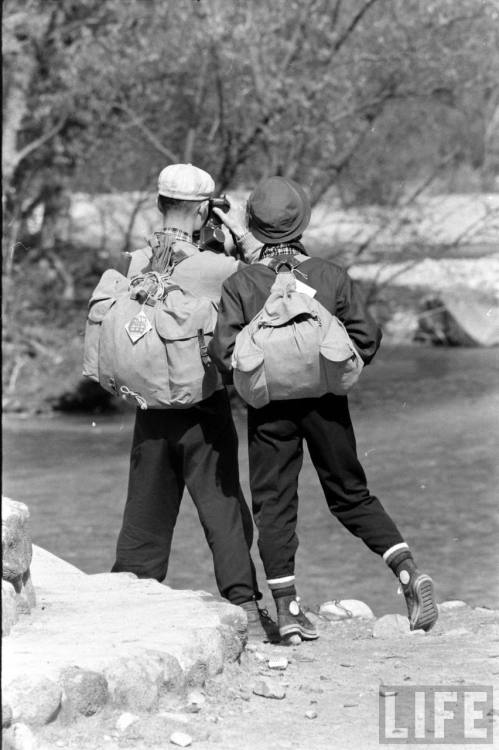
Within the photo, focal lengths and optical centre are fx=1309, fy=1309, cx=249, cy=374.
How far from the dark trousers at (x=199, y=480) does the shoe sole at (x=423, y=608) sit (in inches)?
25.7

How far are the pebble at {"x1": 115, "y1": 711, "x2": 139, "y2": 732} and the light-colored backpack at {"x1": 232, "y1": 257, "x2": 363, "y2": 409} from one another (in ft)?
3.82

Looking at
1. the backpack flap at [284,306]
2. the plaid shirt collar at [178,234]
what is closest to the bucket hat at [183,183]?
the plaid shirt collar at [178,234]

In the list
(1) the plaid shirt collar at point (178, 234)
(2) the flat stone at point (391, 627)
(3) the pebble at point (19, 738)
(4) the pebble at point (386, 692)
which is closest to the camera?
(3) the pebble at point (19, 738)

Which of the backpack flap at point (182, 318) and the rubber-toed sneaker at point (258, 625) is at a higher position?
the backpack flap at point (182, 318)

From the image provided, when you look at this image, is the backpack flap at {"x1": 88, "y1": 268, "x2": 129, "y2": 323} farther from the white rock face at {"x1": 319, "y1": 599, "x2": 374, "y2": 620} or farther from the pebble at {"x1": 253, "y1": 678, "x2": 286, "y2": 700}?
the white rock face at {"x1": 319, "y1": 599, "x2": 374, "y2": 620}

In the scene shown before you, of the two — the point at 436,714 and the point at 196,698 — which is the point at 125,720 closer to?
the point at 196,698

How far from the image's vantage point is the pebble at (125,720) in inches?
145

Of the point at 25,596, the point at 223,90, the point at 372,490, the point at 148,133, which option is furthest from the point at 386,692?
the point at 148,133

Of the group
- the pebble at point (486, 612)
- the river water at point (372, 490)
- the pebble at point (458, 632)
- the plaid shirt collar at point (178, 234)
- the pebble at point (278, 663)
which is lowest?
the river water at point (372, 490)

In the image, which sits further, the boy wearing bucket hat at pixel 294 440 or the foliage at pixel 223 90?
the foliage at pixel 223 90

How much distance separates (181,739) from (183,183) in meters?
2.07

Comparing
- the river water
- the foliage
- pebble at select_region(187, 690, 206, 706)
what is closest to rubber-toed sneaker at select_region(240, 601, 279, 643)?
pebble at select_region(187, 690, 206, 706)

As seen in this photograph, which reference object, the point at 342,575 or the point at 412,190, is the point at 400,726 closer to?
the point at 342,575

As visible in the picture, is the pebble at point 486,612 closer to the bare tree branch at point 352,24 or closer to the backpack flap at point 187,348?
the backpack flap at point 187,348
